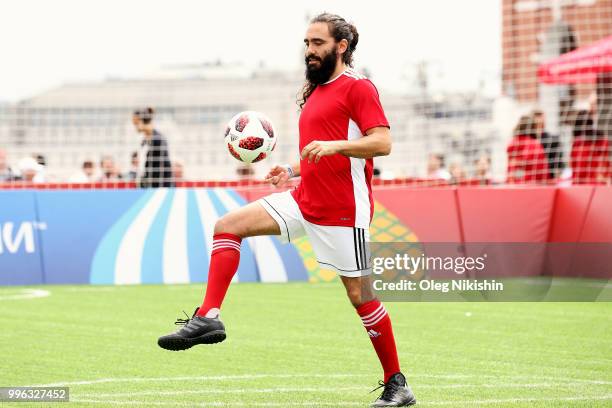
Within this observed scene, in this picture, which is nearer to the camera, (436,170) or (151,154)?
(151,154)

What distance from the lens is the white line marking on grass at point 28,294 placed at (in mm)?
14195

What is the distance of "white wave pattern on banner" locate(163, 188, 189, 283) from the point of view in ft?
53.6

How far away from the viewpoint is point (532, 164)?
18.1 metres

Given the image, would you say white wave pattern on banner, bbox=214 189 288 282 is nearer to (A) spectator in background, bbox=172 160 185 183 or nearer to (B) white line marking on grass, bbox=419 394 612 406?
(A) spectator in background, bbox=172 160 185 183

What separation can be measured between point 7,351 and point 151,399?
8.23 feet

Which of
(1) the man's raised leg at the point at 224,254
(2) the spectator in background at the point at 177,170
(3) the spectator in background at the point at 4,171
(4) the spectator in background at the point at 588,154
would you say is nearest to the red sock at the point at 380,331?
(1) the man's raised leg at the point at 224,254

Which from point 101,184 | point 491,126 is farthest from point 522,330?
point 491,126

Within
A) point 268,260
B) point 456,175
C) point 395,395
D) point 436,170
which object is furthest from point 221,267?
point 456,175

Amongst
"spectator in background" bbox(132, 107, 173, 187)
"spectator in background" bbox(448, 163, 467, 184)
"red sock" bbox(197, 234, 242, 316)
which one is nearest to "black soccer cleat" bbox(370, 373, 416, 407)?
"red sock" bbox(197, 234, 242, 316)

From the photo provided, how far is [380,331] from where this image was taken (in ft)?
24.0

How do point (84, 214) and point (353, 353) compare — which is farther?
point (84, 214)

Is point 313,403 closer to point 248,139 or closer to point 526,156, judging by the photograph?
point 248,139

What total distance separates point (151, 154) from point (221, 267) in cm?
991

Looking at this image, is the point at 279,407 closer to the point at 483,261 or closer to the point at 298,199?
the point at 298,199
